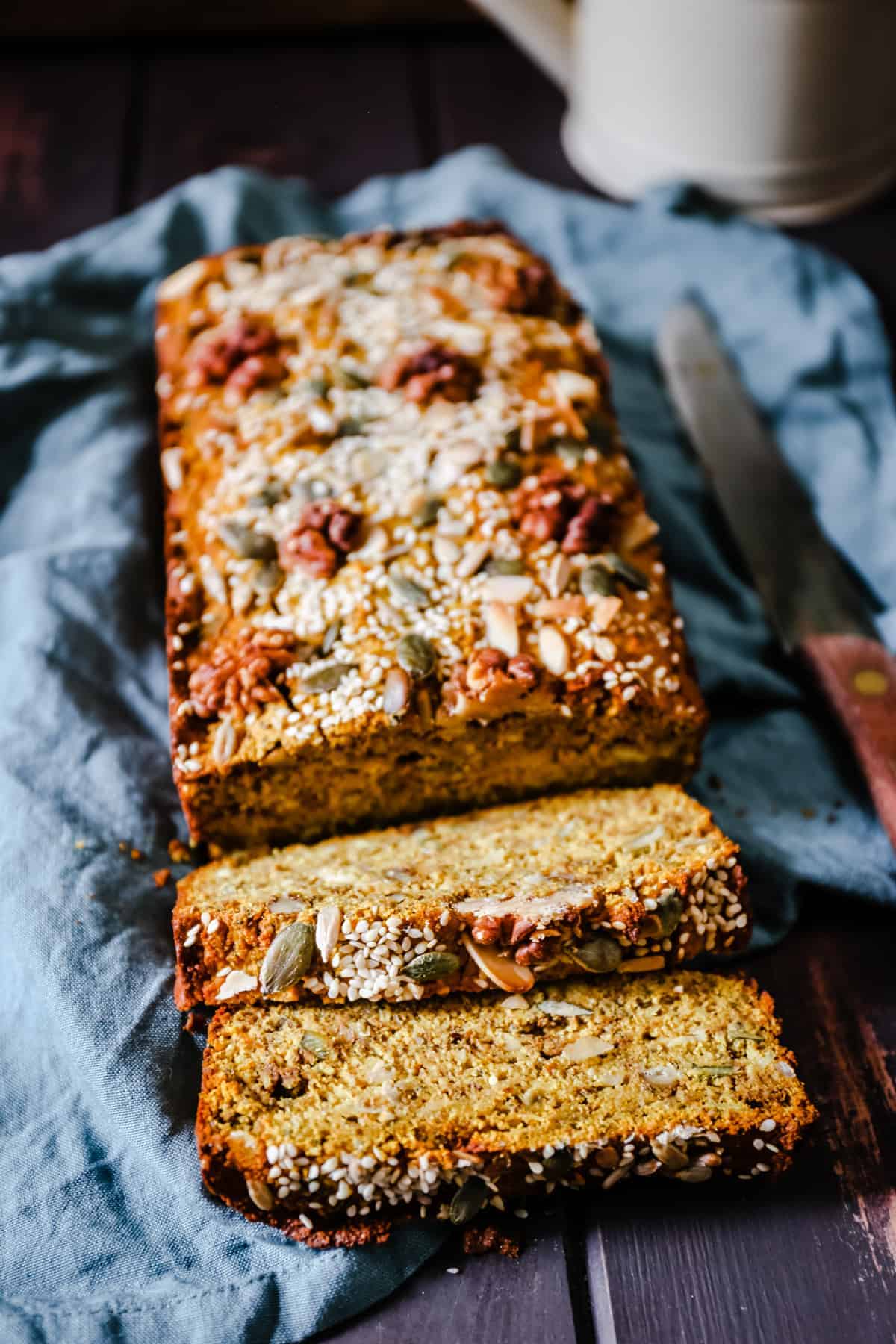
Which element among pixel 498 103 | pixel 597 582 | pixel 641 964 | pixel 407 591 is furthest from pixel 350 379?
pixel 498 103

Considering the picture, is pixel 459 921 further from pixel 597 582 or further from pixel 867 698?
pixel 867 698

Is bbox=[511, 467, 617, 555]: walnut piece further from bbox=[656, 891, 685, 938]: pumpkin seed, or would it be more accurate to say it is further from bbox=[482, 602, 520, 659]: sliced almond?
bbox=[656, 891, 685, 938]: pumpkin seed

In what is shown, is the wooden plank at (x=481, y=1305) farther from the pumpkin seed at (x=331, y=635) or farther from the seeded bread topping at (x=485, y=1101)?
the pumpkin seed at (x=331, y=635)

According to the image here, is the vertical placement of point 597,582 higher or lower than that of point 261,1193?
higher

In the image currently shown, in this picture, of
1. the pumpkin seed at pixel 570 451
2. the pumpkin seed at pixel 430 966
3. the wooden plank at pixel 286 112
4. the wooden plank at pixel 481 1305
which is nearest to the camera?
the wooden plank at pixel 481 1305

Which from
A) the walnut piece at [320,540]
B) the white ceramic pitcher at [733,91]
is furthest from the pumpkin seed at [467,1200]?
the white ceramic pitcher at [733,91]

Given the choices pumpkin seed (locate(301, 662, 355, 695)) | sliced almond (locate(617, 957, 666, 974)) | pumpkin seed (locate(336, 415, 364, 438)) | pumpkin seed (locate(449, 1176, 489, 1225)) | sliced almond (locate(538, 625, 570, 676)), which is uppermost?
pumpkin seed (locate(336, 415, 364, 438))

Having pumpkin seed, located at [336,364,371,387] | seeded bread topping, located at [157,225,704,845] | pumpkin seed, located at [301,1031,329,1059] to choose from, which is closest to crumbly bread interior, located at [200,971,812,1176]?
pumpkin seed, located at [301,1031,329,1059]

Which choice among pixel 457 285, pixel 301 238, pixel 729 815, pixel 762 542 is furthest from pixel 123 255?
pixel 729 815
